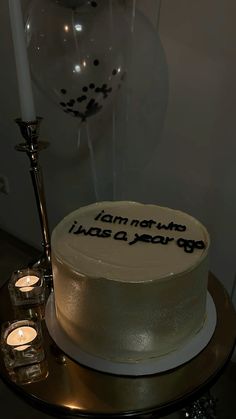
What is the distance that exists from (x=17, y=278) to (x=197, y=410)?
0.63m

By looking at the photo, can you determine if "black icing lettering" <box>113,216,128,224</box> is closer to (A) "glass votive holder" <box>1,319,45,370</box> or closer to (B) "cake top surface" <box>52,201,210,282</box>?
(B) "cake top surface" <box>52,201,210,282</box>

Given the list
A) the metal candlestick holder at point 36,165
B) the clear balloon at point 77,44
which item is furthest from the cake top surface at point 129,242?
the clear balloon at point 77,44

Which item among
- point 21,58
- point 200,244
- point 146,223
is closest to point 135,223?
point 146,223

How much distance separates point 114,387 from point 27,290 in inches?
11.1

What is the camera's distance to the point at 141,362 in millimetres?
649

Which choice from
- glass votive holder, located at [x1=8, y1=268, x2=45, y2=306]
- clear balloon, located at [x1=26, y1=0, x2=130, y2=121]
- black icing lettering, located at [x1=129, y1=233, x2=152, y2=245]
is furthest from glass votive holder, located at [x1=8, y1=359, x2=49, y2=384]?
clear balloon, located at [x1=26, y1=0, x2=130, y2=121]

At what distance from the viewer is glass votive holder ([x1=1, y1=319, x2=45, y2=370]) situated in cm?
67

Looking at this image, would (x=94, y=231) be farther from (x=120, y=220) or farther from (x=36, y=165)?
(x=36, y=165)

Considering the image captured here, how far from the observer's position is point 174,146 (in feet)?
3.69

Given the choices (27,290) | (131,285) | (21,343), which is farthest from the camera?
(27,290)

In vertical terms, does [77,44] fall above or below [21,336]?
above

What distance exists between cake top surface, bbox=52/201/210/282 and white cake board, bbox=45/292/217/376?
16 cm

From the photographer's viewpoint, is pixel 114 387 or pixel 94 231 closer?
pixel 114 387

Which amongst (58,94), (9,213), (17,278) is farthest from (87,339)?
(9,213)
